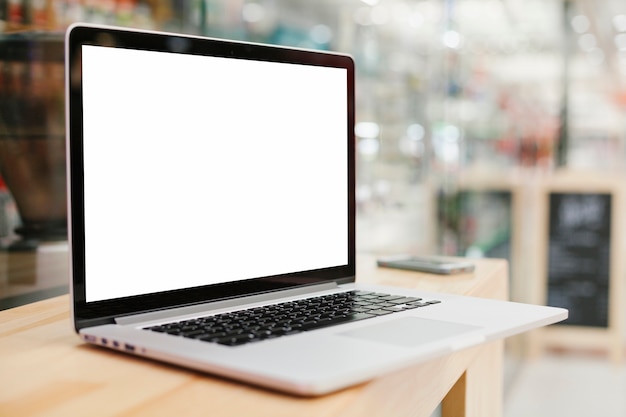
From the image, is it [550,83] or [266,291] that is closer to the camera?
[266,291]

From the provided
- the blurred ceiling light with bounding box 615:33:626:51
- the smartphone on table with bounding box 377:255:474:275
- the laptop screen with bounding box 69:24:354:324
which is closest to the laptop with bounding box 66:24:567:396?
the laptop screen with bounding box 69:24:354:324

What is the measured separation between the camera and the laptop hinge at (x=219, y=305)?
722 mm

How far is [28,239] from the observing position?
128 cm

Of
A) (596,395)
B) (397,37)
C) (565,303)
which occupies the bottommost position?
(596,395)

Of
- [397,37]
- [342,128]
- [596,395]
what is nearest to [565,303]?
[596,395]

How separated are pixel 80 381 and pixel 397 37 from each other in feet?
11.2

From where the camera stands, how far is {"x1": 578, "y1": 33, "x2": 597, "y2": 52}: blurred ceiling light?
6398mm

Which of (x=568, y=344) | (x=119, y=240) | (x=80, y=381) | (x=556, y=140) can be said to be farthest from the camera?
(x=556, y=140)

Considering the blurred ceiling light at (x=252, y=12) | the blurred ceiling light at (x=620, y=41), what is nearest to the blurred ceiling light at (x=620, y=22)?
the blurred ceiling light at (x=620, y=41)

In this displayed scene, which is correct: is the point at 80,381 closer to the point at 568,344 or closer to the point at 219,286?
the point at 219,286

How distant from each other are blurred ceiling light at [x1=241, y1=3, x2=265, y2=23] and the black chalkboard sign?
1.98m

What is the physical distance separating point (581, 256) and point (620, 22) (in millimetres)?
3692

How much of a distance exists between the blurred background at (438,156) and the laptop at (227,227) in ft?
1.77

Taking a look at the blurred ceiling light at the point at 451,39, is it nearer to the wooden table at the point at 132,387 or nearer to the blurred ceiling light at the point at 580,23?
the blurred ceiling light at the point at 580,23
